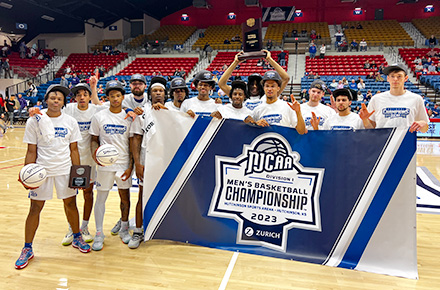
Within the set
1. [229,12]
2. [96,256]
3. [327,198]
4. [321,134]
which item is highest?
[229,12]

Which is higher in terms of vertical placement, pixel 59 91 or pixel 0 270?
pixel 59 91

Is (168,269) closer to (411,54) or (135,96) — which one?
(135,96)

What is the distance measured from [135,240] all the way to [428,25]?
27359mm

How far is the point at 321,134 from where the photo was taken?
324cm

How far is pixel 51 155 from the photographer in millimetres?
3230

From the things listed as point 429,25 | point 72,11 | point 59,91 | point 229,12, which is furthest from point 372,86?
point 72,11

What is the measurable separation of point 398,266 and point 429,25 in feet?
86.6

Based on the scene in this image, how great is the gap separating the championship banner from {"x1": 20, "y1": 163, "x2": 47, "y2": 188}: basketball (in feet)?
3.28

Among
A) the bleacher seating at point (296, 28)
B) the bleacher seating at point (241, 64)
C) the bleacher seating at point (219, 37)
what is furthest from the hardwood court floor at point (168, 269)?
the bleacher seating at point (296, 28)

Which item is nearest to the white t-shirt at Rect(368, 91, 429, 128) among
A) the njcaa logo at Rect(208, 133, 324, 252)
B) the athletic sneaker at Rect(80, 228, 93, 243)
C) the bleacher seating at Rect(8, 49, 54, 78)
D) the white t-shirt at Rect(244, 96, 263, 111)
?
the njcaa logo at Rect(208, 133, 324, 252)

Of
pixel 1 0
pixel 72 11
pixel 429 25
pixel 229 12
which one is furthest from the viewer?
pixel 229 12

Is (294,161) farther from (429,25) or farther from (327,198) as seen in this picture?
(429,25)

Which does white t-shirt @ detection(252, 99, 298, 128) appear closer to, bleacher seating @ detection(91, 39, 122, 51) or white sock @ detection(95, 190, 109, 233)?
white sock @ detection(95, 190, 109, 233)

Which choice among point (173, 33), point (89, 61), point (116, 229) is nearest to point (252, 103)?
point (116, 229)
